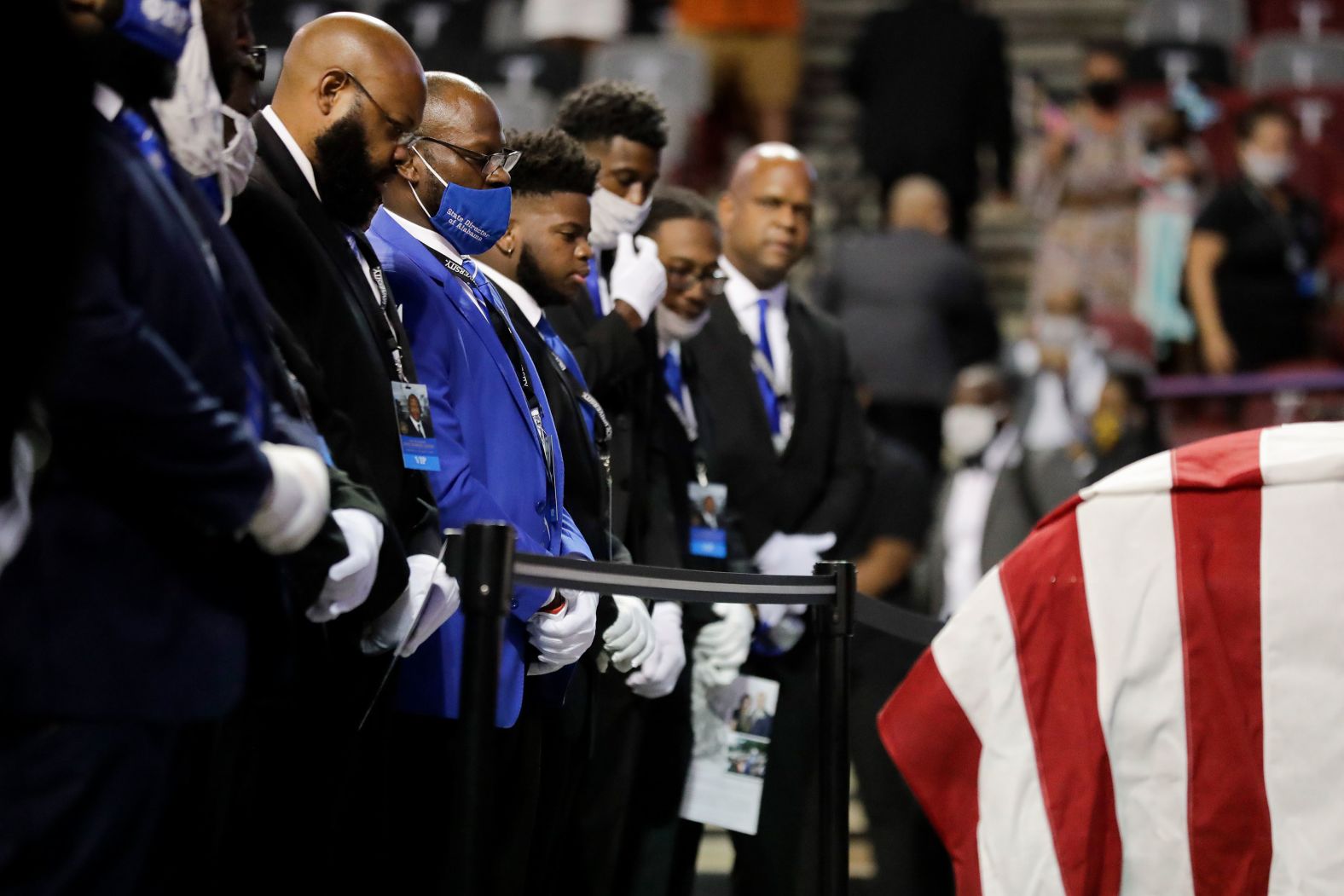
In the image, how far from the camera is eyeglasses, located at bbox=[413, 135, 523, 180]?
3.40m

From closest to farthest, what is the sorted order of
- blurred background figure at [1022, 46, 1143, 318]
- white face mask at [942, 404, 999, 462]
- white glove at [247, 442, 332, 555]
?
1. white glove at [247, 442, 332, 555]
2. white face mask at [942, 404, 999, 462]
3. blurred background figure at [1022, 46, 1143, 318]

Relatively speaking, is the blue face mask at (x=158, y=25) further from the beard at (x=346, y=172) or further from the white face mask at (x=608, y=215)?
the white face mask at (x=608, y=215)

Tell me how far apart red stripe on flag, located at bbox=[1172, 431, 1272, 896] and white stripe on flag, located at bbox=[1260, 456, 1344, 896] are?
25 mm

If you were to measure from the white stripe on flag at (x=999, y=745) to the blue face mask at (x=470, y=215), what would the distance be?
48.6 inches

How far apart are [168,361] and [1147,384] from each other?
560cm

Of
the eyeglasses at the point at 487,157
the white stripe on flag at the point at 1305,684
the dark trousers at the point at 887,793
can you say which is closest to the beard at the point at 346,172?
the eyeglasses at the point at 487,157

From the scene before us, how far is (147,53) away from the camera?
236 centimetres

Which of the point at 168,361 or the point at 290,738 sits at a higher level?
the point at 168,361

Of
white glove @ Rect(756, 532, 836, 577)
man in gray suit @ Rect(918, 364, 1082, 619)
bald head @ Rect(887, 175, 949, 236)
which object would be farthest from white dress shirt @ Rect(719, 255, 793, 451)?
bald head @ Rect(887, 175, 949, 236)

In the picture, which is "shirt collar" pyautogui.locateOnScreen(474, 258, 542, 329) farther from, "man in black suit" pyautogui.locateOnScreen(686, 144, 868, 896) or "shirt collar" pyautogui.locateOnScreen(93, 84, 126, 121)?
"shirt collar" pyautogui.locateOnScreen(93, 84, 126, 121)

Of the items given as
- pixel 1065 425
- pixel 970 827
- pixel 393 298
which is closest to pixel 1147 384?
pixel 1065 425

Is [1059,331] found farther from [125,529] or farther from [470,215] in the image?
[125,529]

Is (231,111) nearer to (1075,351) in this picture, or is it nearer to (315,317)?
(315,317)

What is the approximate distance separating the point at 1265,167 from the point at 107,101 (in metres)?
7.76
